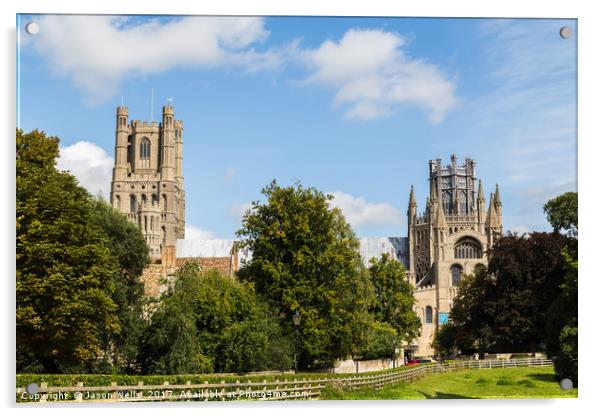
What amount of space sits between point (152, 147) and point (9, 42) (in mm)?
92497

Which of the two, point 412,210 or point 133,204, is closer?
point 412,210

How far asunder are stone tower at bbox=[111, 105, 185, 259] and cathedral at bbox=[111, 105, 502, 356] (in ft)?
0.33

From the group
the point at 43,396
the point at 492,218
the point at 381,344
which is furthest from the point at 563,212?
the point at 492,218

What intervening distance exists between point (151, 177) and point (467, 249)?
130 ft

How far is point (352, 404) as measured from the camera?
18.1 m

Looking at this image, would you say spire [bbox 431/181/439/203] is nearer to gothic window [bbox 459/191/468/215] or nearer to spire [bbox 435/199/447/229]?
spire [bbox 435/199/447/229]

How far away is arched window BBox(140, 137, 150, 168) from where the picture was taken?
109688 millimetres

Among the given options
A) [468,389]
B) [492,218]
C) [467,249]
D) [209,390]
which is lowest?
[468,389]

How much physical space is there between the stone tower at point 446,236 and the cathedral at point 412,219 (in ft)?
0.29

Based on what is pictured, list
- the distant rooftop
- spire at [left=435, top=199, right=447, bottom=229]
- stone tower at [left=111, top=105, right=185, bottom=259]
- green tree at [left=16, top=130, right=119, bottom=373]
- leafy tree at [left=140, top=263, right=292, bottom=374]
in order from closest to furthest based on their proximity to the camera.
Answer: green tree at [left=16, top=130, right=119, bottom=373], leafy tree at [left=140, top=263, right=292, bottom=374], the distant rooftop, spire at [left=435, top=199, right=447, bottom=229], stone tower at [left=111, top=105, right=185, bottom=259]

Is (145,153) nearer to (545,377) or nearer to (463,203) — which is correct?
(463,203)

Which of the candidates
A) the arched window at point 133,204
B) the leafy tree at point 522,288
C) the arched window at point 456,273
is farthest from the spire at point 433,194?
the leafy tree at point 522,288

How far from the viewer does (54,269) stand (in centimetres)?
2197

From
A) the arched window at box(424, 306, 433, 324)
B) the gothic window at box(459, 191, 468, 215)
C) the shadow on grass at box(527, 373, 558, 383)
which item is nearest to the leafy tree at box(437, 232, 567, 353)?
the shadow on grass at box(527, 373, 558, 383)
